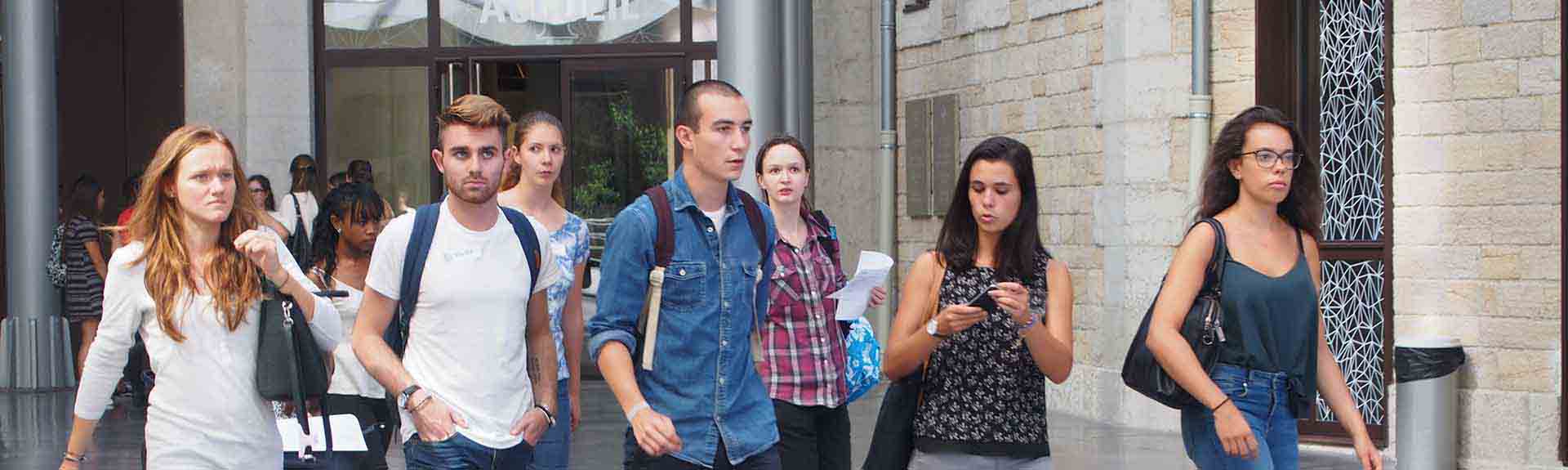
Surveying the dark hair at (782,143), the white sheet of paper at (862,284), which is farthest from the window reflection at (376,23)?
the white sheet of paper at (862,284)

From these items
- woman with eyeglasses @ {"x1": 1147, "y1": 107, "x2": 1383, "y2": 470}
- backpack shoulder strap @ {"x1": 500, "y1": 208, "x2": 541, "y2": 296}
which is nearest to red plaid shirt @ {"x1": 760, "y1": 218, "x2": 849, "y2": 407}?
backpack shoulder strap @ {"x1": 500, "y1": 208, "x2": 541, "y2": 296}

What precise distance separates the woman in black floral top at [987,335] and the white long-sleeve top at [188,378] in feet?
5.35

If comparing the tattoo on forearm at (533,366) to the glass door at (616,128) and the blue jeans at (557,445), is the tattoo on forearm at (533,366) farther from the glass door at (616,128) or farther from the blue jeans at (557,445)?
the glass door at (616,128)

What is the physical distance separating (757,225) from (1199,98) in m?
7.65

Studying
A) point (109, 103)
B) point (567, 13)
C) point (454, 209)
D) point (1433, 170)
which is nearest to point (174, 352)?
point (454, 209)

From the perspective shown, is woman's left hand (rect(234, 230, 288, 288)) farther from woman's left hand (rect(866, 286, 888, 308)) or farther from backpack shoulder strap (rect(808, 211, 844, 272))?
backpack shoulder strap (rect(808, 211, 844, 272))

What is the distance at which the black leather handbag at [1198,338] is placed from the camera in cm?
534

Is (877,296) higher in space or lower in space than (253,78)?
lower

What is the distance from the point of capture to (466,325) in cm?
524

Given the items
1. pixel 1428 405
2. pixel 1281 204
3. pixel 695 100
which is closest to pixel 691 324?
pixel 695 100

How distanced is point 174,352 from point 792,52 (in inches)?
440

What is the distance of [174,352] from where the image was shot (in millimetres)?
5047

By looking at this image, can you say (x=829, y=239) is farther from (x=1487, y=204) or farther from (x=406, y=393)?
(x=1487, y=204)

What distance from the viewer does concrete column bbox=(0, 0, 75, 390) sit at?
16547 millimetres
